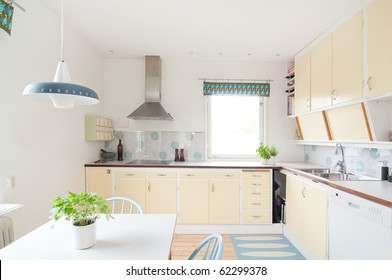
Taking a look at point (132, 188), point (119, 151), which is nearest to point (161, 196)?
point (132, 188)

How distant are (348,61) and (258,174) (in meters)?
1.68

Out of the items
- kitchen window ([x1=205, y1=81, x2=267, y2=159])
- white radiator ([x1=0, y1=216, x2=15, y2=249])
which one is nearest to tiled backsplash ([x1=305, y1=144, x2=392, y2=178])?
kitchen window ([x1=205, y1=81, x2=267, y2=159])

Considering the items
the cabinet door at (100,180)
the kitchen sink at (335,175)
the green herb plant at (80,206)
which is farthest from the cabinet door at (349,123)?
the cabinet door at (100,180)

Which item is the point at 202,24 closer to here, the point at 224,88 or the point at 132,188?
the point at 224,88

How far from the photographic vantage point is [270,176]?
2984mm

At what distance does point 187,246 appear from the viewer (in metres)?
2.65

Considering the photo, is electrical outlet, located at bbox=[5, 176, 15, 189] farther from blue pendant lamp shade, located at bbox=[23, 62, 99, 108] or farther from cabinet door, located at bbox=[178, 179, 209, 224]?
cabinet door, located at bbox=[178, 179, 209, 224]

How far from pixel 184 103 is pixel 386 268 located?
3041mm

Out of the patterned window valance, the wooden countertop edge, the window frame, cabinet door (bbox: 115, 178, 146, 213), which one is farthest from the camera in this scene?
the window frame

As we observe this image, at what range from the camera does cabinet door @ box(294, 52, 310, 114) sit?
2840mm

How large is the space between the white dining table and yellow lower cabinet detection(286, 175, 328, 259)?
1.54 m

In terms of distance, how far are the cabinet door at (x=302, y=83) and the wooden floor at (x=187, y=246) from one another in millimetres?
2081

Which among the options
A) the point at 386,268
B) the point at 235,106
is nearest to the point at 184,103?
the point at 235,106

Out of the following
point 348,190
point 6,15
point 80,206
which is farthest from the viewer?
point 348,190
